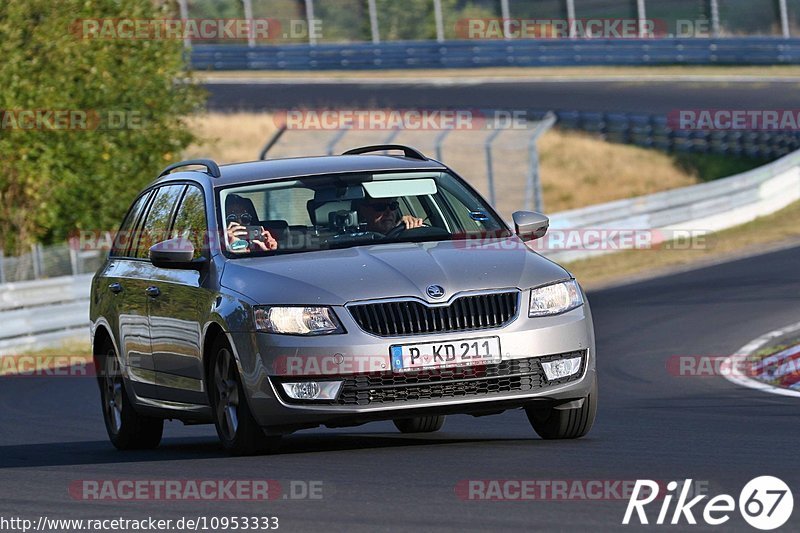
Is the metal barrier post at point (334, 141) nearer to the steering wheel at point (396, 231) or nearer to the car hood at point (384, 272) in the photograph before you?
the steering wheel at point (396, 231)

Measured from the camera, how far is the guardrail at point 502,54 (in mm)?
47156

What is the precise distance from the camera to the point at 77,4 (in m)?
25.7

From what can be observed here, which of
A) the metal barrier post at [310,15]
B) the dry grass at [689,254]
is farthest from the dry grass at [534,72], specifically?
the dry grass at [689,254]

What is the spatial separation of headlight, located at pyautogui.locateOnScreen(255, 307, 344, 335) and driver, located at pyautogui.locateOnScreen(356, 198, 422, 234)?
1137 millimetres

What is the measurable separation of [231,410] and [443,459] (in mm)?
1280

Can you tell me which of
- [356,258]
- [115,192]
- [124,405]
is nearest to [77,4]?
[115,192]

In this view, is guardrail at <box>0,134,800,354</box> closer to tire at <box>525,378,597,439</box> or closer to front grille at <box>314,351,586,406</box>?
tire at <box>525,378,597,439</box>

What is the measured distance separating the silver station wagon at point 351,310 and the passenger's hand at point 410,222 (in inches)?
0.7

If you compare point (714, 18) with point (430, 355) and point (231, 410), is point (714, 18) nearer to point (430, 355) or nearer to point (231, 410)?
point (231, 410)

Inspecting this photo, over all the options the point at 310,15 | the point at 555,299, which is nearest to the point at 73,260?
the point at 555,299

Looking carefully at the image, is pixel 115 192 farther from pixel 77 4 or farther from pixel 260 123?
pixel 260 123

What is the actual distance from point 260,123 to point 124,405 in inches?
1333

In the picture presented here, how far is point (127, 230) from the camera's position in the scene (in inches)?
445

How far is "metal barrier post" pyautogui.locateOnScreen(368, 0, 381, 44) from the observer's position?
53.4 metres
